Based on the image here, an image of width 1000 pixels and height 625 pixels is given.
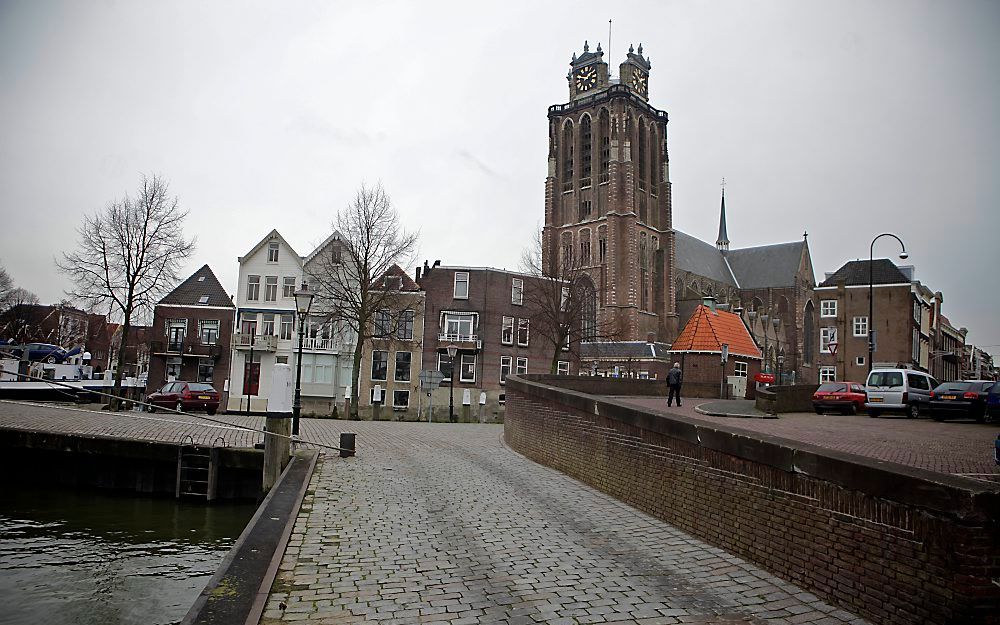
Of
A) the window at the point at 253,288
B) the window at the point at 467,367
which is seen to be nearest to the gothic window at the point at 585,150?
the window at the point at 467,367

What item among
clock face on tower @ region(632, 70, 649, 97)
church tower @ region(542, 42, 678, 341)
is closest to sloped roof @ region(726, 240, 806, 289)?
church tower @ region(542, 42, 678, 341)

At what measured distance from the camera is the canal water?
9.27 meters

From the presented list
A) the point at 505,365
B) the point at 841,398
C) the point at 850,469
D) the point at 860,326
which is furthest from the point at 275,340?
the point at 860,326

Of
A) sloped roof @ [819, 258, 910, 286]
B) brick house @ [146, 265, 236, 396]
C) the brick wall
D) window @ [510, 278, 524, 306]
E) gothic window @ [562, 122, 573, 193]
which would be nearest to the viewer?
the brick wall

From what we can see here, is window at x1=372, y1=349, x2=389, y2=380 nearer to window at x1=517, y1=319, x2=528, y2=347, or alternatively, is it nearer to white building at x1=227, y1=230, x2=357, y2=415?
white building at x1=227, y1=230, x2=357, y2=415

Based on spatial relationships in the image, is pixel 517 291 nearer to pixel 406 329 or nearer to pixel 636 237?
pixel 406 329

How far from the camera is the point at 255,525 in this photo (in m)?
8.88

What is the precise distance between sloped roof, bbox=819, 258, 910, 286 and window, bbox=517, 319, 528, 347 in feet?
120

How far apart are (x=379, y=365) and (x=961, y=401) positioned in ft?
113

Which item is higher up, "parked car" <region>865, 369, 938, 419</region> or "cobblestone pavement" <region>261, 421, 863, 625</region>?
"parked car" <region>865, 369, 938, 419</region>

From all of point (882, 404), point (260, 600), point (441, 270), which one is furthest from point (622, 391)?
point (260, 600)

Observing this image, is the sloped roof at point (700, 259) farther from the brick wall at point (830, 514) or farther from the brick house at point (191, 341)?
the brick wall at point (830, 514)

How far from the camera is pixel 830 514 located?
6.60m

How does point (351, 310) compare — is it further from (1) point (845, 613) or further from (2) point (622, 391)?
(1) point (845, 613)
